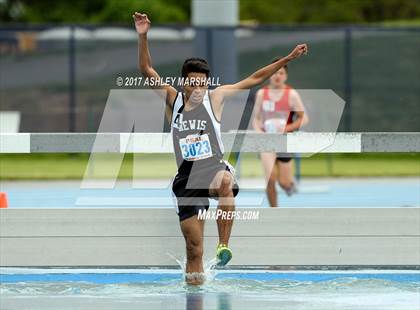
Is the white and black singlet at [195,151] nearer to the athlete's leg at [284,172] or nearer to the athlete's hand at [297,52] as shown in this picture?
the athlete's hand at [297,52]

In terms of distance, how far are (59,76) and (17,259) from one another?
52.5 feet

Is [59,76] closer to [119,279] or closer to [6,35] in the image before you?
[6,35]

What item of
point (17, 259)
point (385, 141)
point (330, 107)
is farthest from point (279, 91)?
point (330, 107)

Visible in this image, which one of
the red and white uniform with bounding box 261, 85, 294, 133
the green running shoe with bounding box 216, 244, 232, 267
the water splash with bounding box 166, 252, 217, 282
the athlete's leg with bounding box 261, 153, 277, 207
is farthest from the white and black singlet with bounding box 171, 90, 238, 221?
the red and white uniform with bounding box 261, 85, 294, 133

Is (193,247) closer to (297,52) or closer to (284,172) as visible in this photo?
(297,52)

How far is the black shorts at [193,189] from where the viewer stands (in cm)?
1083

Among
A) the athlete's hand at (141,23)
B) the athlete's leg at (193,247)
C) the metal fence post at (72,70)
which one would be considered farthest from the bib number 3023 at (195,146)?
the metal fence post at (72,70)

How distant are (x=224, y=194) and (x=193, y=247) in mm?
533

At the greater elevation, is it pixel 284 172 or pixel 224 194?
pixel 224 194

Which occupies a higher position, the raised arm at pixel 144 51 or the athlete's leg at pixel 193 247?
the raised arm at pixel 144 51

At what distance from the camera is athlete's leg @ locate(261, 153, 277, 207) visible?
14959 mm

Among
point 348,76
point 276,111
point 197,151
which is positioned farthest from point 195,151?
point 348,76

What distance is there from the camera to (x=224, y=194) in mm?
10859

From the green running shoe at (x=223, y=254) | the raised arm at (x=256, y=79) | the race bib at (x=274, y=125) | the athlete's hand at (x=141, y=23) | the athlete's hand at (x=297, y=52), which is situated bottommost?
the green running shoe at (x=223, y=254)
